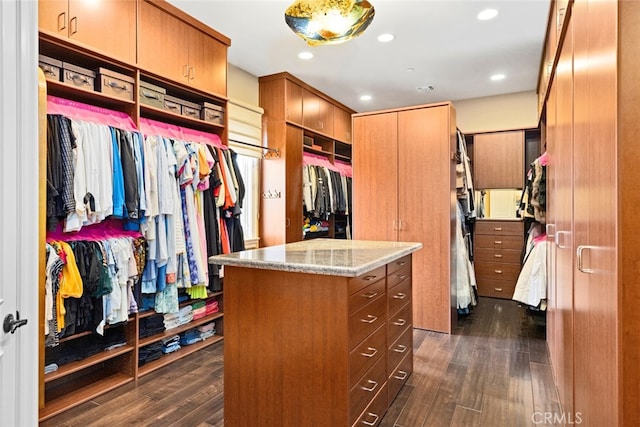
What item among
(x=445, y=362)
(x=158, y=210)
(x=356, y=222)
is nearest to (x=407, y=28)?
(x=356, y=222)

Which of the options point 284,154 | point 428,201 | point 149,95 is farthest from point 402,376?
point 284,154

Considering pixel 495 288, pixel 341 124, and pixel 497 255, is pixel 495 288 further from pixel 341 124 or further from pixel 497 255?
pixel 341 124

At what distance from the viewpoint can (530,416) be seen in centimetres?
217

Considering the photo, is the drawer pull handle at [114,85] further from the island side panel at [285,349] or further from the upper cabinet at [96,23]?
the island side panel at [285,349]

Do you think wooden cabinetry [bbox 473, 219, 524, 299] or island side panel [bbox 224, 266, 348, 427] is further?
wooden cabinetry [bbox 473, 219, 524, 299]

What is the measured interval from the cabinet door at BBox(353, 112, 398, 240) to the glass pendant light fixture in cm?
184

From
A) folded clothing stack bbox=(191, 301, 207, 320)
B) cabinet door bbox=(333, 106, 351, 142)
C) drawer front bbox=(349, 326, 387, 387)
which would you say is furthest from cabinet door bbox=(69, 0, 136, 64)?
cabinet door bbox=(333, 106, 351, 142)

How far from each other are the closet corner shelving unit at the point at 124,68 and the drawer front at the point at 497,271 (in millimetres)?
3507

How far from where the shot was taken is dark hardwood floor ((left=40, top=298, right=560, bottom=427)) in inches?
85.1

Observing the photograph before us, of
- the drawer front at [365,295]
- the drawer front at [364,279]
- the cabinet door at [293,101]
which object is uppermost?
the cabinet door at [293,101]

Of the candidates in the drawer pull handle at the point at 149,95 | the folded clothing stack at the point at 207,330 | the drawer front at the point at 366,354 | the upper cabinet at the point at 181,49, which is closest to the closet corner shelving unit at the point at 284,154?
the upper cabinet at the point at 181,49

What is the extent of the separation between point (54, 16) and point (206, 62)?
1256 mm

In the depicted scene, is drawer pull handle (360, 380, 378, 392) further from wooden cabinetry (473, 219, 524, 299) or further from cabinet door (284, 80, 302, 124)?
wooden cabinetry (473, 219, 524, 299)

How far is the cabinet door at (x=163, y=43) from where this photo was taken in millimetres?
2770
